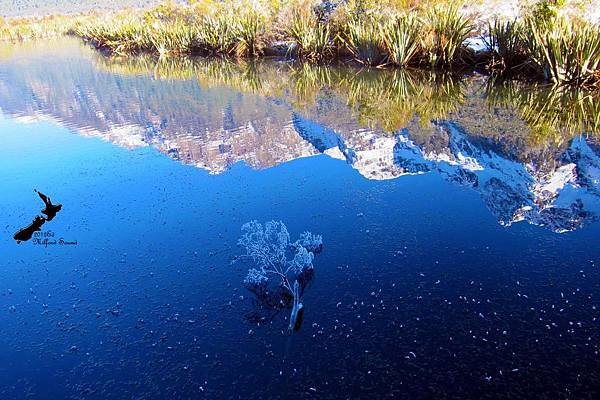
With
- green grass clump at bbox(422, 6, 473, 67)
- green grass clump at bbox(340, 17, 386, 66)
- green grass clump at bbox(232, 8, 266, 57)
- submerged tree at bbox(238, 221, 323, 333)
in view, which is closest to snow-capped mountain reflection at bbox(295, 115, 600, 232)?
submerged tree at bbox(238, 221, 323, 333)

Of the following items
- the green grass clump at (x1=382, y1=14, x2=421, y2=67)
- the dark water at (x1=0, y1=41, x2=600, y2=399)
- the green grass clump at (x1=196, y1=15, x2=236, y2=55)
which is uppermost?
the green grass clump at (x1=382, y1=14, x2=421, y2=67)

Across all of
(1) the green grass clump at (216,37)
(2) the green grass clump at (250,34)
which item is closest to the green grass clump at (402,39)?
(2) the green grass clump at (250,34)

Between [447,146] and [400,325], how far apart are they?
3906 mm

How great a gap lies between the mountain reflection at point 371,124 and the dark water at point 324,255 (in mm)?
49

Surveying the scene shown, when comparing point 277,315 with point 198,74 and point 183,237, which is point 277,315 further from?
point 198,74

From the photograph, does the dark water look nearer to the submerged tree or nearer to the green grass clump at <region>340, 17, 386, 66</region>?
the submerged tree

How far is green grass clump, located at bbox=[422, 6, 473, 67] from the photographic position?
11078 millimetres

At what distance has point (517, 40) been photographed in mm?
10219

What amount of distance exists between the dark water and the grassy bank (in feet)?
4.50

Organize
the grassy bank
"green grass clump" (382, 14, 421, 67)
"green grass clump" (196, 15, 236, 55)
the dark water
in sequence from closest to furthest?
the dark water, the grassy bank, "green grass clump" (382, 14, 421, 67), "green grass clump" (196, 15, 236, 55)

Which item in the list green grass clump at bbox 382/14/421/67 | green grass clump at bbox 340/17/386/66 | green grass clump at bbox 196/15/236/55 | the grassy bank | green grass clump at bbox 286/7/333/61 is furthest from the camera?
green grass clump at bbox 196/15/236/55

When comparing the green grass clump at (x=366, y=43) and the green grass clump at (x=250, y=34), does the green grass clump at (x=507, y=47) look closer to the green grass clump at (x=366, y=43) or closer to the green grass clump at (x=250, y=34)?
the green grass clump at (x=366, y=43)

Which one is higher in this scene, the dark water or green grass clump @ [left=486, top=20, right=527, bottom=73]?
green grass clump @ [left=486, top=20, right=527, bottom=73]

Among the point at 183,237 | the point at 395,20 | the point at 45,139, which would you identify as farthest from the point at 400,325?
the point at 395,20
